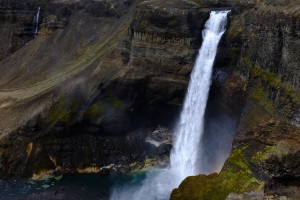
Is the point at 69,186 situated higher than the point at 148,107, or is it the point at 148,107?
the point at 148,107

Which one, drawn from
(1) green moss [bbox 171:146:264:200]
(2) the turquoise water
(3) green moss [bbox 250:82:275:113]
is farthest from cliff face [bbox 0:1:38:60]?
(1) green moss [bbox 171:146:264:200]

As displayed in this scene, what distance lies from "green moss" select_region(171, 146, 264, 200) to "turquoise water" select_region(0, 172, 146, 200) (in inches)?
451

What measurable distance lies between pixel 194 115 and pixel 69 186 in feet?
51.6

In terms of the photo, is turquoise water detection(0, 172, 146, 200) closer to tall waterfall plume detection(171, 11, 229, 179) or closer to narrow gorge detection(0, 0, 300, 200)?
narrow gorge detection(0, 0, 300, 200)

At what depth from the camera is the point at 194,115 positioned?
49.9 meters

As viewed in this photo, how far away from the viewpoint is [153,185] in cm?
4425

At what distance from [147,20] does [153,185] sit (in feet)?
67.5

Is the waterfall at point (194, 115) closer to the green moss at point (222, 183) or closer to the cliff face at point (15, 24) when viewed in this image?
the green moss at point (222, 183)

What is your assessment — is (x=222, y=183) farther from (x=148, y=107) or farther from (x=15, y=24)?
(x=15, y=24)

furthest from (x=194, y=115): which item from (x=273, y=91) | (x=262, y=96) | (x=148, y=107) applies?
(x=273, y=91)

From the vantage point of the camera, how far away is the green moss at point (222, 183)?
1273 inches

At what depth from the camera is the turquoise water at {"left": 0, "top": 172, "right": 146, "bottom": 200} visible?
43438 millimetres

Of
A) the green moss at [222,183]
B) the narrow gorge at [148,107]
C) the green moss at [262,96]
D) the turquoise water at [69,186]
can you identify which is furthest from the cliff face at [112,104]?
the green moss at [222,183]

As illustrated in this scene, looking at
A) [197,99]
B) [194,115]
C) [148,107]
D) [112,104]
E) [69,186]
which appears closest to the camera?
[69,186]
